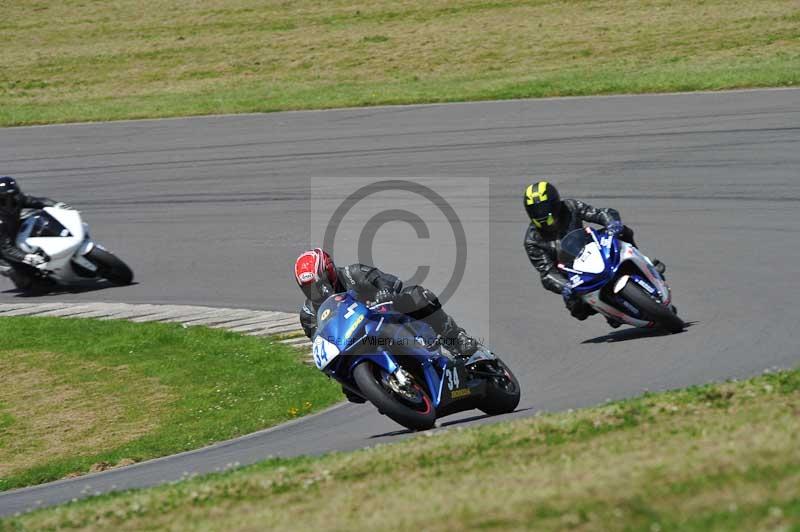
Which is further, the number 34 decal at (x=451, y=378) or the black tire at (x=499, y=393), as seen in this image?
the black tire at (x=499, y=393)

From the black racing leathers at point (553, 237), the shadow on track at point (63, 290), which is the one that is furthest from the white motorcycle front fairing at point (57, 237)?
the black racing leathers at point (553, 237)

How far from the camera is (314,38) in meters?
41.0

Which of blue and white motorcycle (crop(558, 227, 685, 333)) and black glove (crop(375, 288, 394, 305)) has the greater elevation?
black glove (crop(375, 288, 394, 305))

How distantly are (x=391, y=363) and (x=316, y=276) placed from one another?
1117 millimetres

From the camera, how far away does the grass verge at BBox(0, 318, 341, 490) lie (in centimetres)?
1219

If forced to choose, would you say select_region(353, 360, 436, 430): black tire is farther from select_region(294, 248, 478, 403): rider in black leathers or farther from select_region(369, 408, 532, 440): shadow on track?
select_region(294, 248, 478, 403): rider in black leathers

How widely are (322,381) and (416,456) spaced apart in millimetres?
5491

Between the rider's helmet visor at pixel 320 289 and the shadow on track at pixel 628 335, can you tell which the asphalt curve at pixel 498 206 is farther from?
the rider's helmet visor at pixel 320 289

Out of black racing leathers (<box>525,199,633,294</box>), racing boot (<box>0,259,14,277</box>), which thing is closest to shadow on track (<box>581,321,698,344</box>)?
black racing leathers (<box>525,199,633,294</box>)

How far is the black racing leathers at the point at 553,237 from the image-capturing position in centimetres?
1329

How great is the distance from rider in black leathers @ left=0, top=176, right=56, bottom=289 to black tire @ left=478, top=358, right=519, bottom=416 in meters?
9.83

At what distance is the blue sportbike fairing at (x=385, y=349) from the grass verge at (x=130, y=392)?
2490 millimetres

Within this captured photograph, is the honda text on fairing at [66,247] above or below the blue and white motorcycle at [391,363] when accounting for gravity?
below

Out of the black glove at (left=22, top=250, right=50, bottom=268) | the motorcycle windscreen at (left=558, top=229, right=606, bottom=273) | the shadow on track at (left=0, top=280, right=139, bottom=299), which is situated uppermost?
the motorcycle windscreen at (left=558, top=229, right=606, bottom=273)
